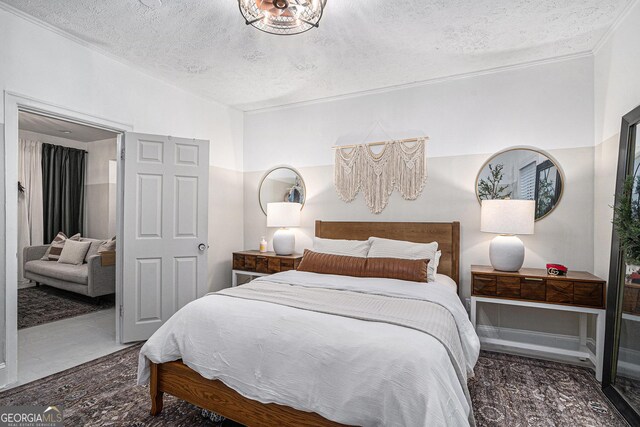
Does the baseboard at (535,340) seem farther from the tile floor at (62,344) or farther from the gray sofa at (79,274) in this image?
the gray sofa at (79,274)

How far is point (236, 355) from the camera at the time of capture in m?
1.77

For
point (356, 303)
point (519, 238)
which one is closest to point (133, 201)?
point (356, 303)

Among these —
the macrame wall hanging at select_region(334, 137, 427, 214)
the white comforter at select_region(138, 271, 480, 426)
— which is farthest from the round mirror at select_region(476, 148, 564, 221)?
the white comforter at select_region(138, 271, 480, 426)

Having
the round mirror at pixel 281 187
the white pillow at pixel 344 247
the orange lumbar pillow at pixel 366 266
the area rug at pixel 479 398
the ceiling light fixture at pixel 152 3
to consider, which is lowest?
the area rug at pixel 479 398

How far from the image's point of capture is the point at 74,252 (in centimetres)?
491

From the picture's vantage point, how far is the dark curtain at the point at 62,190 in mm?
5816

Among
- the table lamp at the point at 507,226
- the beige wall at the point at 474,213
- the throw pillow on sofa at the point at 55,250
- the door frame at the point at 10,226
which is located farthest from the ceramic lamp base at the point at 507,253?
the throw pillow on sofa at the point at 55,250

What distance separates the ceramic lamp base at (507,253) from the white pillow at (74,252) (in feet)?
18.1

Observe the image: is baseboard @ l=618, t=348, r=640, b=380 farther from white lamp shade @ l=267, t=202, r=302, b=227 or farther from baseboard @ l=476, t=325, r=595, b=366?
white lamp shade @ l=267, t=202, r=302, b=227

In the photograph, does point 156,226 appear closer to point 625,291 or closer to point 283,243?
point 283,243

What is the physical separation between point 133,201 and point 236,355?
2251 mm

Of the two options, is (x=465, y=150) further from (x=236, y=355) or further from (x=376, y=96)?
(x=236, y=355)

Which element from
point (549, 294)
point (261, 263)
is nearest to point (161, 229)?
point (261, 263)

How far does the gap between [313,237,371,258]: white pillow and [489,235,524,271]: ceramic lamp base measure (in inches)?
46.8
